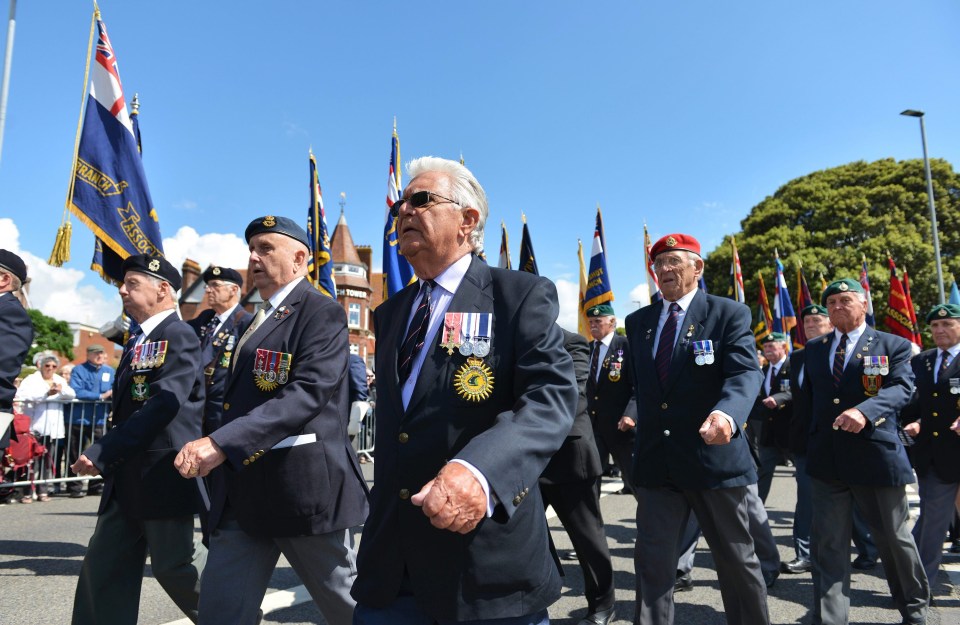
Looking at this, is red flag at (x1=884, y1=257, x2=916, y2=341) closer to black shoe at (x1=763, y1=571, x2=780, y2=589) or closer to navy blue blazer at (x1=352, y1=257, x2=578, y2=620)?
black shoe at (x1=763, y1=571, x2=780, y2=589)

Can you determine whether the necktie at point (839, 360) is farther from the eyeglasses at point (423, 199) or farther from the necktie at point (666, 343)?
→ the eyeglasses at point (423, 199)

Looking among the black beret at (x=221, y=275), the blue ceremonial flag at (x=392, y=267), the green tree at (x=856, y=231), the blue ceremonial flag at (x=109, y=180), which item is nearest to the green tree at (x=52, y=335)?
the green tree at (x=856, y=231)

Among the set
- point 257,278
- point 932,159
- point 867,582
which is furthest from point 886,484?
point 932,159

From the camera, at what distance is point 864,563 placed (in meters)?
6.24

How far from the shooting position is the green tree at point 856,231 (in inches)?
1149

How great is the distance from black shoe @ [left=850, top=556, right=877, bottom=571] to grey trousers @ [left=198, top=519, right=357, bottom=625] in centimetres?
513

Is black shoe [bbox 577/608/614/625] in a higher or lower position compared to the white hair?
lower

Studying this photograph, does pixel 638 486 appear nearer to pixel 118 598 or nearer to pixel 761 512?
pixel 761 512

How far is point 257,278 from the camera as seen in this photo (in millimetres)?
3676

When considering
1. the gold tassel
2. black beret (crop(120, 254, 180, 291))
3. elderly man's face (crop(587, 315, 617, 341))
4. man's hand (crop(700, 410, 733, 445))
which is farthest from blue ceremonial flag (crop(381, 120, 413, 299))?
man's hand (crop(700, 410, 733, 445))

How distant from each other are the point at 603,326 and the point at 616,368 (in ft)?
2.74

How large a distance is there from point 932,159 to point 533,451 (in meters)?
38.5

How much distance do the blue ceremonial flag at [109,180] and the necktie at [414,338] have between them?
5037 millimetres

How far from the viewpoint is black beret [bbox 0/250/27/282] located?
4.32 m
